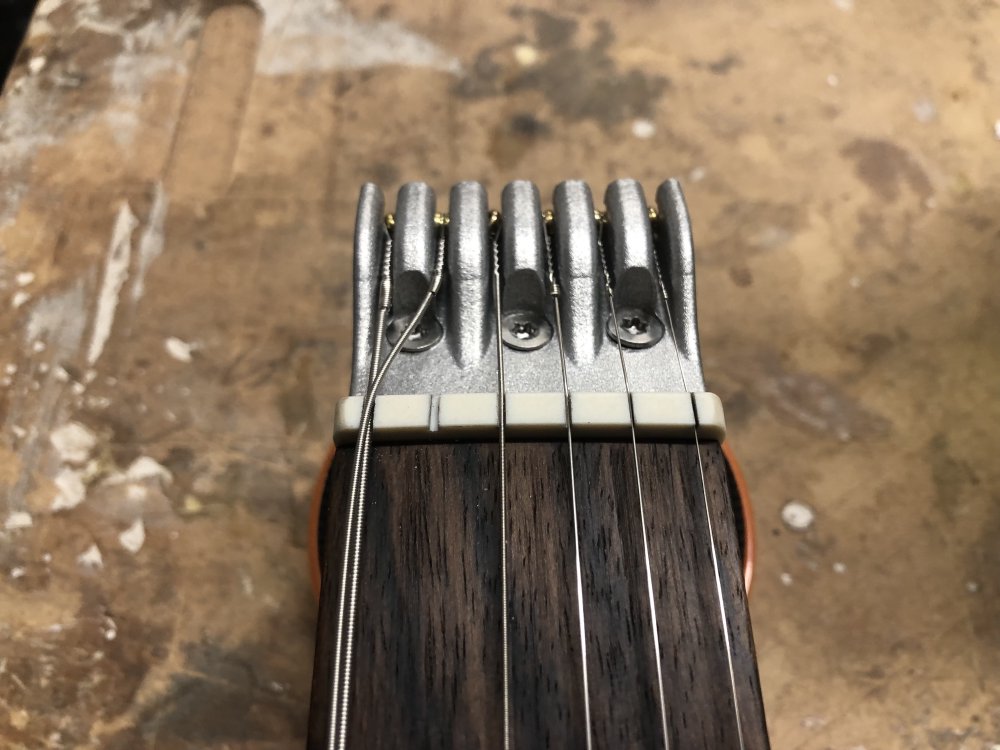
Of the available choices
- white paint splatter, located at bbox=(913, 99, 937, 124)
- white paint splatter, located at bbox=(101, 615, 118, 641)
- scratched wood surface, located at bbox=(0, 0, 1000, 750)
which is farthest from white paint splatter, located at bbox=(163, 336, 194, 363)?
white paint splatter, located at bbox=(913, 99, 937, 124)

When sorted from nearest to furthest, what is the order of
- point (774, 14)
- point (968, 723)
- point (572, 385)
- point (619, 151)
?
point (572, 385) < point (968, 723) < point (619, 151) < point (774, 14)

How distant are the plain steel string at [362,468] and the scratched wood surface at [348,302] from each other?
1.02ft

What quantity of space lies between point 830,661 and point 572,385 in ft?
1.39

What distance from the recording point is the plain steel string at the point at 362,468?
19.3 inches

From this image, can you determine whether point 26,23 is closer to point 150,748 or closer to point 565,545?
point 150,748

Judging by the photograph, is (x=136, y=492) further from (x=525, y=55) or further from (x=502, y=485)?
(x=525, y=55)

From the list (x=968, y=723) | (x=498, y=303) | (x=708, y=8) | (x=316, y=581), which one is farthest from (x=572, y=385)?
(x=708, y=8)

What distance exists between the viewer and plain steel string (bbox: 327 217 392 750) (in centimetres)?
49

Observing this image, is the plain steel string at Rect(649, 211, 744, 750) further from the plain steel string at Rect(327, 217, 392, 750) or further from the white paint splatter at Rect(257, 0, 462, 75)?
the white paint splatter at Rect(257, 0, 462, 75)

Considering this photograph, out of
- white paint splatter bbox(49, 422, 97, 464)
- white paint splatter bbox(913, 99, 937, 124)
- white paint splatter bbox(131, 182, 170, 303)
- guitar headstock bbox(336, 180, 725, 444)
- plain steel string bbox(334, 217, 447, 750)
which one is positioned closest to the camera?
plain steel string bbox(334, 217, 447, 750)

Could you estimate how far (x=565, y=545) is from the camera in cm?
55

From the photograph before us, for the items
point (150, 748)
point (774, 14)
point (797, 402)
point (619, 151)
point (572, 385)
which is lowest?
point (150, 748)

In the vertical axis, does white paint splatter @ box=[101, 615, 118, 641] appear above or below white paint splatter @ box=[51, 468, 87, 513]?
below

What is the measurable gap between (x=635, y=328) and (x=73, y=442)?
0.67 m
